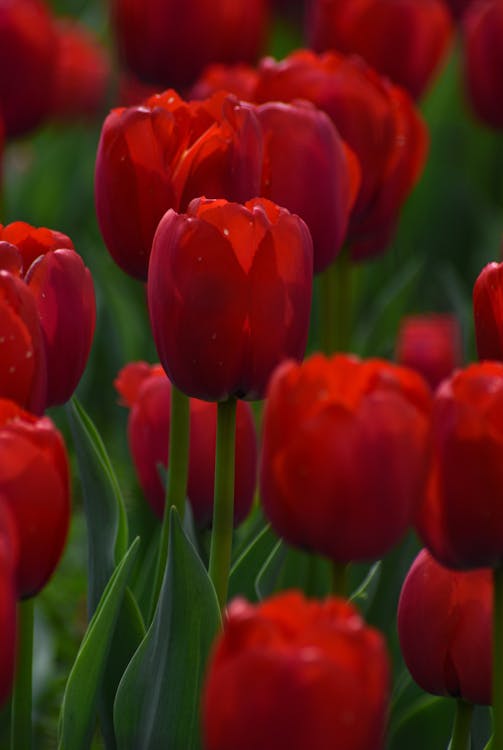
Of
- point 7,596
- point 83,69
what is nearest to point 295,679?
point 7,596

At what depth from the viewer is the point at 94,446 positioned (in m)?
0.83

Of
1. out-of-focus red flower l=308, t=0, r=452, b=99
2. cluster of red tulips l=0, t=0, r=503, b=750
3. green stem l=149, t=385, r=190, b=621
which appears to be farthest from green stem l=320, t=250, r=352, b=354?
green stem l=149, t=385, r=190, b=621

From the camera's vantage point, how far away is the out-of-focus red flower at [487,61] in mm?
1455

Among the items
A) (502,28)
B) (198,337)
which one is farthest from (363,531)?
(502,28)

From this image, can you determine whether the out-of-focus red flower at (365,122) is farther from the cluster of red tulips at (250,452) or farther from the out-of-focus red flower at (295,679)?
the out-of-focus red flower at (295,679)

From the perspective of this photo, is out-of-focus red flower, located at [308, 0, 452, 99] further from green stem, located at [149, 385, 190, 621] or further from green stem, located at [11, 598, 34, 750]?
green stem, located at [11, 598, 34, 750]

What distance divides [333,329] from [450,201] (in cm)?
68

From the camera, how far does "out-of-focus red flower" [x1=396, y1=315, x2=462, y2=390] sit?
1.20 metres

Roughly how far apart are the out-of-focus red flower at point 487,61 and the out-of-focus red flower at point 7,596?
3.57ft

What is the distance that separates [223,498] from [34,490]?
0.61ft

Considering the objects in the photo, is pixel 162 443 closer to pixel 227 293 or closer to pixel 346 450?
pixel 227 293

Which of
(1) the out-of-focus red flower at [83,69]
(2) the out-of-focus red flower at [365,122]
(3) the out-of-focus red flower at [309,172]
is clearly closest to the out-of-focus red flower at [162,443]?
(3) the out-of-focus red flower at [309,172]

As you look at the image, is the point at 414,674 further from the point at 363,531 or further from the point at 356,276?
the point at 356,276

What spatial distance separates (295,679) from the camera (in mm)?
420
